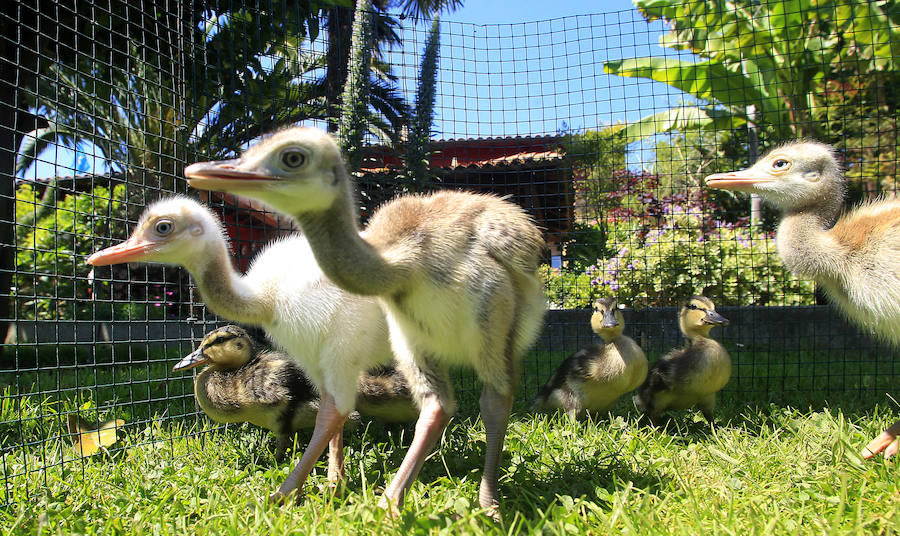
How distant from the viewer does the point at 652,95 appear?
17.2 ft

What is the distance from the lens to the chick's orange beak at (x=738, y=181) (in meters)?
3.69

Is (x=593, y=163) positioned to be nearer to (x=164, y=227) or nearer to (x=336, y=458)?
(x=336, y=458)

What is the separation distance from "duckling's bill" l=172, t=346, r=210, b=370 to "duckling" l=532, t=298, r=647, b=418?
2.48m

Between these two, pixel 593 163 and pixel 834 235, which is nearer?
pixel 834 235

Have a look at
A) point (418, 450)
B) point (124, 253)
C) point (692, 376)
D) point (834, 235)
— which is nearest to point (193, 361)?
point (124, 253)

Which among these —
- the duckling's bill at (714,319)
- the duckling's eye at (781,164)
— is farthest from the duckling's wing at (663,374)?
the duckling's eye at (781,164)

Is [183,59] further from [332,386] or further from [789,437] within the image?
[789,437]

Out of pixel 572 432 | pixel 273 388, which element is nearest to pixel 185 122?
pixel 273 388

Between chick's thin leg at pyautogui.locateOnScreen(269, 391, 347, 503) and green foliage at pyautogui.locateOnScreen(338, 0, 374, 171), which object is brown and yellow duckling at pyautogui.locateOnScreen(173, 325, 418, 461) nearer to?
chick's thin leg at pyautogui.locateOnScreen(269, 391, 347, 503)

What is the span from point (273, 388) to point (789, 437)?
3227mm

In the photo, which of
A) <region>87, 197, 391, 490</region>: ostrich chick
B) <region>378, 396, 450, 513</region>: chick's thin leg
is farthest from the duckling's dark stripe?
<region>378, 396, 450, 513</region>: chick's thin leg

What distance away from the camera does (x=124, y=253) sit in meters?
3.12

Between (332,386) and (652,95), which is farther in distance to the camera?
(652,95)

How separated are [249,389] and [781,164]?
360cm
